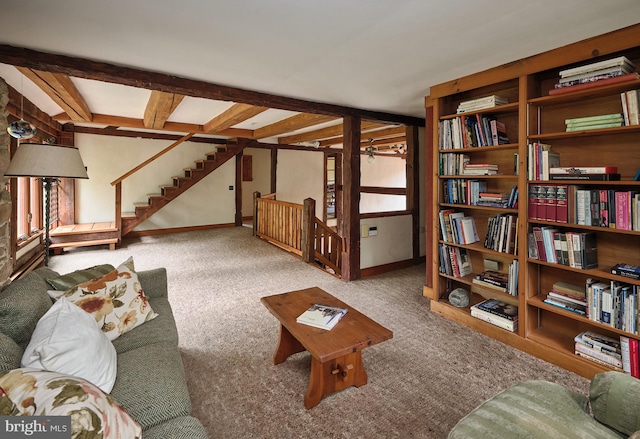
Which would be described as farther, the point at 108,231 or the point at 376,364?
the point at 108,231

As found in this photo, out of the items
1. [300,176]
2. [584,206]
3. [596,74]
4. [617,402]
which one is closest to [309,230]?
[584,206]

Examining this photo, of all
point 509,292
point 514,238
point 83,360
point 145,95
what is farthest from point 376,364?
point 145,95

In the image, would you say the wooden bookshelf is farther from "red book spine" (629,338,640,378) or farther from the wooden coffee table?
the wooden coffee table

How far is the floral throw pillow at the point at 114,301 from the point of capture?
1.73 meters

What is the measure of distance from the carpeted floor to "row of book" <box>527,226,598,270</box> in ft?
2.43

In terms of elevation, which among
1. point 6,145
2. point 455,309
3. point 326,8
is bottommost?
point 455,309

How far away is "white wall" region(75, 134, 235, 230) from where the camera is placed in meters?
6.45

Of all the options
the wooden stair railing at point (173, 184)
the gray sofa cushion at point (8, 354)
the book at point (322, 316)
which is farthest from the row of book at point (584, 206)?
the wooden stair railing at point (173, 184)

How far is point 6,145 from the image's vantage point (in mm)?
2533

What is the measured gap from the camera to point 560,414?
1239 mm

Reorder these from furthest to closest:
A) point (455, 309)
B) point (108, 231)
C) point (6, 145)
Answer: point (108, 231) → point (455, 309) → point (6, 145)

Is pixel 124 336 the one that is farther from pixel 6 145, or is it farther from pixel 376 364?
pixel 6 145

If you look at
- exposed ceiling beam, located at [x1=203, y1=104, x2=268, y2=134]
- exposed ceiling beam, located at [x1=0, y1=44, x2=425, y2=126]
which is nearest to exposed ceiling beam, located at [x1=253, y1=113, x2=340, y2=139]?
exposed ceiling beam, located at [x1=0, y1=44, x2=425, y2=126]

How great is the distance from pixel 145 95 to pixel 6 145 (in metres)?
1.74
